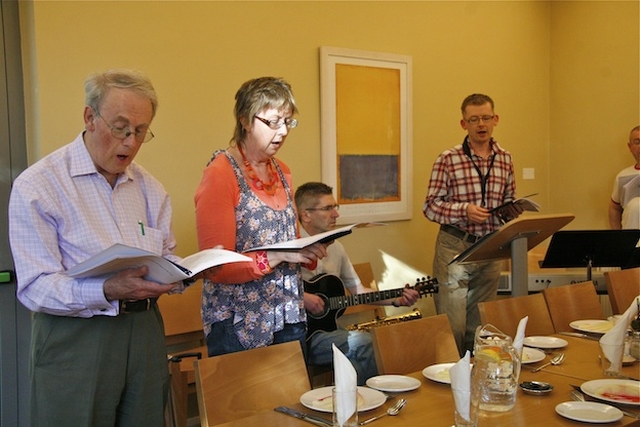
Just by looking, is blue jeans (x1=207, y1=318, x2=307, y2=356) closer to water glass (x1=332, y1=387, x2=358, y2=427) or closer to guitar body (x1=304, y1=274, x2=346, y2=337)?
water glass (x1=332, y1=387, x2=358, y2=427)

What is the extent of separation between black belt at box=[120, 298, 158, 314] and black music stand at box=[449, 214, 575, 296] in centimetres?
162

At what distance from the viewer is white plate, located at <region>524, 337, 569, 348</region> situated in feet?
7.94

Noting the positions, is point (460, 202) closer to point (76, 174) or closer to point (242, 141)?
point (242, 141)

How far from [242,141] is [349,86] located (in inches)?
82.0

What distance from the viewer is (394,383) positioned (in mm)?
1974

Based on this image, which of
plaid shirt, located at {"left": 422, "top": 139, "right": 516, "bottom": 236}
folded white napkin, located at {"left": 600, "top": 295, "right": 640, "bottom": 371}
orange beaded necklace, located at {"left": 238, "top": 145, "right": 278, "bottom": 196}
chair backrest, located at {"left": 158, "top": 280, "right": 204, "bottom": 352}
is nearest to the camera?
folded white napkin, located at {"left": 600, "top": 295, "right": 640, "bottom": 371}

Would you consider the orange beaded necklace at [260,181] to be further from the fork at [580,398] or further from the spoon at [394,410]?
the fork at [580,398]

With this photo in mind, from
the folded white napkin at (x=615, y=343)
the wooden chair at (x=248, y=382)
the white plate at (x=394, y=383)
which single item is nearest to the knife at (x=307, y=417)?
the wooden chair at (x=248, y=382)

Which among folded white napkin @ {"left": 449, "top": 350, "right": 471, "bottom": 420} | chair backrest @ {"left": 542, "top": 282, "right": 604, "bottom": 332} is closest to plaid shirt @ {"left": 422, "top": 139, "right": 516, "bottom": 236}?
chair backrest @ {"left": 542, "top": 282, "right": 604, "bottom": 332}

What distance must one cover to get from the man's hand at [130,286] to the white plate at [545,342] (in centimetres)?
143

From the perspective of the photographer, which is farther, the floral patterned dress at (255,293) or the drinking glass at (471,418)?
the floral patterned dress at (255,293)

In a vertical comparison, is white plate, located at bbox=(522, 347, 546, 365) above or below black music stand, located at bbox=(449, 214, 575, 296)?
below

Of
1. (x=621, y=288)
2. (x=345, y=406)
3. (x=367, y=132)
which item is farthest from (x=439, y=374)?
(x=367, y=132)

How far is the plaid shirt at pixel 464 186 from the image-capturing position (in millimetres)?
3914
